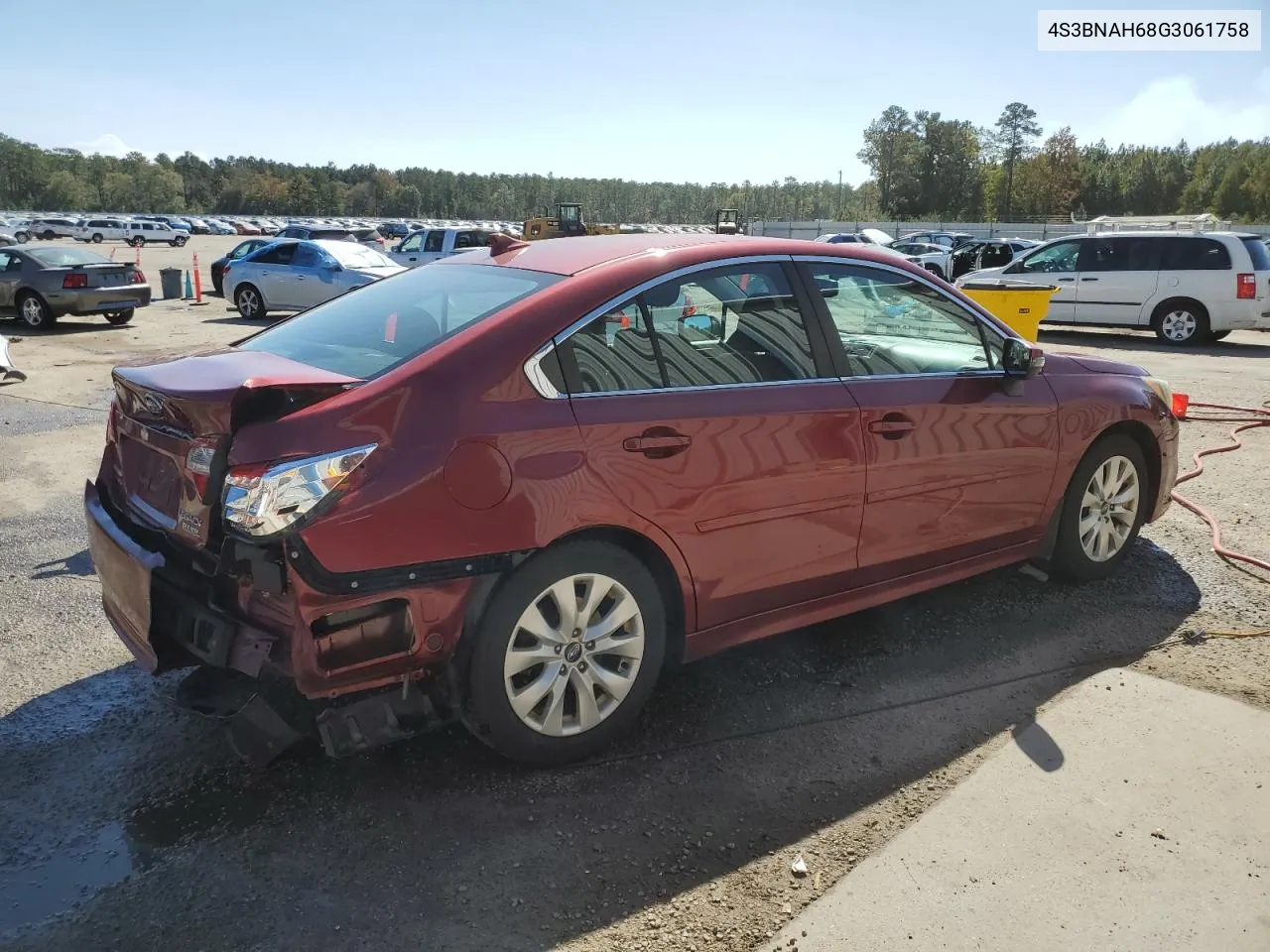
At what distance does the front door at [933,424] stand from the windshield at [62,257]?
15784 mm

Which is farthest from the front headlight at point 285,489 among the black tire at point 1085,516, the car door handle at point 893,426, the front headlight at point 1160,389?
the front headlight at point 1160,389

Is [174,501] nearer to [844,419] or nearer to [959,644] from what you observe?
[844,419]

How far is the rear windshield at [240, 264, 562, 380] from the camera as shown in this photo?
3.08m

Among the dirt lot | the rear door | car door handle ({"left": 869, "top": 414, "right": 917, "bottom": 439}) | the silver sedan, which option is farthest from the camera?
the silver sedan

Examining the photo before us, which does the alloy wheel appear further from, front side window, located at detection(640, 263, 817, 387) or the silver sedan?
front side window, located at detection(640, 263, 817, 387)

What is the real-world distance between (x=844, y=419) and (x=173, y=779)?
2.59 m

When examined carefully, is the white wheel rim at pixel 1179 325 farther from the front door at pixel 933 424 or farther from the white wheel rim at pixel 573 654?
the white wheel rim at pixel 573 654

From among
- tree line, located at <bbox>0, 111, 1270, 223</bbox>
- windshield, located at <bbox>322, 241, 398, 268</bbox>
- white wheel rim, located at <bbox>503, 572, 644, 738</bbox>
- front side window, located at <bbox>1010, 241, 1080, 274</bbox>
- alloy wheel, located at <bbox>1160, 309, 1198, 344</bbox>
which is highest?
tree line, located at <bbox>0, 111, 1270, 223</bbox>

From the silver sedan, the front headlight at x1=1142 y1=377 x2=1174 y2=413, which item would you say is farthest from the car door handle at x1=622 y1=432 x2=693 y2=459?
the silver sedan

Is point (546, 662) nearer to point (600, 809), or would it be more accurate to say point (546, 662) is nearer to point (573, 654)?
point (573, 654)

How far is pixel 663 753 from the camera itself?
3.25m

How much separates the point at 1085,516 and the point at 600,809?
9.64ft

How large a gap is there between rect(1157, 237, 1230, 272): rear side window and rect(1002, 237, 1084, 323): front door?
4.43 feet

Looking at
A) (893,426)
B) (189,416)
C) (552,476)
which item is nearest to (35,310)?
(189,416)
